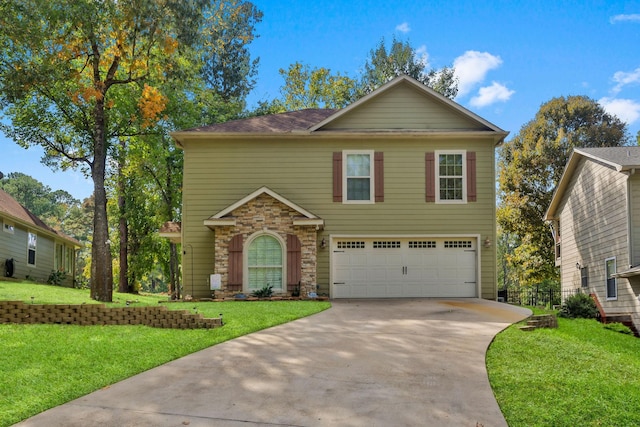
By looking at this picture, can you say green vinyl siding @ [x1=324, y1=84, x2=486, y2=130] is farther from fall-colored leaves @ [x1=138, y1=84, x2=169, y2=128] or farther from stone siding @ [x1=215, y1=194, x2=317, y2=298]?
fall-colored leaves @ [x1=138, y1=84, x2=169, y2=128]

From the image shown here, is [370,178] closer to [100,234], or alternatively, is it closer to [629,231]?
[629,231]

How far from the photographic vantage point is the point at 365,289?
62.5 ft

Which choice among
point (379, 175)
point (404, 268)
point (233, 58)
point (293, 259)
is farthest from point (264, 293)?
point (233, 58)

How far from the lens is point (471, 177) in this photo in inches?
762

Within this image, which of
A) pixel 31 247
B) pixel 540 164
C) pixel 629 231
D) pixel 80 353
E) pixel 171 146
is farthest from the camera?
pixel 540 164

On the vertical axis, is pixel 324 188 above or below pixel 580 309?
above

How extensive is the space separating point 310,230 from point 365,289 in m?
2.55

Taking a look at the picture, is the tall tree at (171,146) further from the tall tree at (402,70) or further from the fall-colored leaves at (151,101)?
the tall tree at (402,70)

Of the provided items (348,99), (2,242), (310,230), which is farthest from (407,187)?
(348,99)

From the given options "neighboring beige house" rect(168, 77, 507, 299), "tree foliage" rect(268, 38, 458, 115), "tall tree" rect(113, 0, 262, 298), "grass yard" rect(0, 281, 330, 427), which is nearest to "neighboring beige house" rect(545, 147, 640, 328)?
"neighboring beige house" rect(168, 77, 507, 299)

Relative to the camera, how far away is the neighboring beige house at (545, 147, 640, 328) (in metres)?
17.2

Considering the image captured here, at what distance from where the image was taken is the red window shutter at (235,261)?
1822 centimetres

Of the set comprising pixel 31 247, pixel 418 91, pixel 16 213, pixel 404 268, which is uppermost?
pixel 418 91

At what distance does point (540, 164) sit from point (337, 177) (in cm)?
1794
